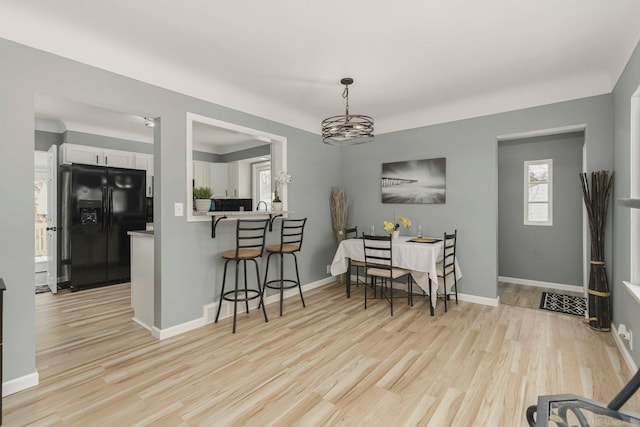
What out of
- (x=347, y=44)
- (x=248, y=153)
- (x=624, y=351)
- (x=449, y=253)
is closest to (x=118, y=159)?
(x=248, y=153)

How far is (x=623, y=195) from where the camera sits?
Result: 107 inches

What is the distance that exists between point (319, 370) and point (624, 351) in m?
2.47

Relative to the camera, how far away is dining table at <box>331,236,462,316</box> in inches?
143

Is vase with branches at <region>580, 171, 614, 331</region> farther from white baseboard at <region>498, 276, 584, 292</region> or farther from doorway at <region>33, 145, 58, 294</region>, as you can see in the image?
doorway at <region>33, 145, 58, 294</region>

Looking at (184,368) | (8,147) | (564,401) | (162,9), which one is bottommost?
(184,368)

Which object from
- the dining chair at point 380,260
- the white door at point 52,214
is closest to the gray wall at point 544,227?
the dining chair at point 380,260

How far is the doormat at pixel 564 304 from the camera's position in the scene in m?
3.72

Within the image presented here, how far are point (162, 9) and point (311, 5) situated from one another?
1.03 meters

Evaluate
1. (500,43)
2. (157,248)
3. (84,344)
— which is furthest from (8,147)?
(500,43)

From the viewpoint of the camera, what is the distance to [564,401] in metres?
1.38

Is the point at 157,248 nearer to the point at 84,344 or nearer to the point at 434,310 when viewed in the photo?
the point at 84,344

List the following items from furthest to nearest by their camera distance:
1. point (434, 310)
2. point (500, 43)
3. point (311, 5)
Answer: point (434, 310) → point (500, 43) → point (311, 5)

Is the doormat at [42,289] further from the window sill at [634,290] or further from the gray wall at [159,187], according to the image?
the window sill at [634,290]

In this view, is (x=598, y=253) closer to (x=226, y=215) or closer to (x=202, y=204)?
(x=226, y=215)
